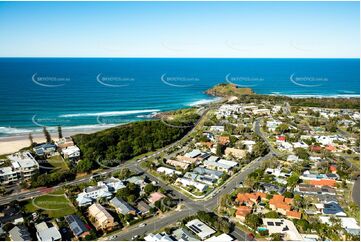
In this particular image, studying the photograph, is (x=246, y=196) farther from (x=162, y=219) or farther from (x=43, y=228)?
(x=43, y=228)

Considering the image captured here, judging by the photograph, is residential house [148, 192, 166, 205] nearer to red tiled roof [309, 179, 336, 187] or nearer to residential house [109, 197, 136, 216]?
residential house [109, 197, 136, 216]

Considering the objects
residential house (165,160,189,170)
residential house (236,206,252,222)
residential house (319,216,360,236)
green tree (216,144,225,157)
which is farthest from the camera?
green tree (216,144,225,157)

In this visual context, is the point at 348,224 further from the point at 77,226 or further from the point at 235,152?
the point at 77,226

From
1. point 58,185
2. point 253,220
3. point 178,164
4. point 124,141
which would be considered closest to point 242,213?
point 253,220

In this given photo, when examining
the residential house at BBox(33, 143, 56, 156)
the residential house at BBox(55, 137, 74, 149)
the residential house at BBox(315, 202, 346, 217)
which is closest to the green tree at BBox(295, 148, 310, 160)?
the residential house at BBox(315, 202, 346, 217)

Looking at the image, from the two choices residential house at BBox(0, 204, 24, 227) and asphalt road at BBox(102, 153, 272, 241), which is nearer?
asphalt road at BBox(102, 153, 272, 241)

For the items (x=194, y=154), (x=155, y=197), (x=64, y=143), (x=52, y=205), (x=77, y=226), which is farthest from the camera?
(x=64, y=143)

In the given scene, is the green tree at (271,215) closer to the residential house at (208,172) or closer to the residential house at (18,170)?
the residential house at (208,172)

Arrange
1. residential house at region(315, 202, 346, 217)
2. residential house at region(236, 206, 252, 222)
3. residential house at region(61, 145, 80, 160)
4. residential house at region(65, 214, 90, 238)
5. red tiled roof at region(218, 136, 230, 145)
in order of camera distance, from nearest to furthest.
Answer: residential house at region(65, 214, 90, 238) → residential house at region(236, 206, 252, 222) → residential house at region(315, 202, 346, 217) → residential house at region(61, 145, 80, 160) → red tiled roof at region(218, 136, 230, 145)
